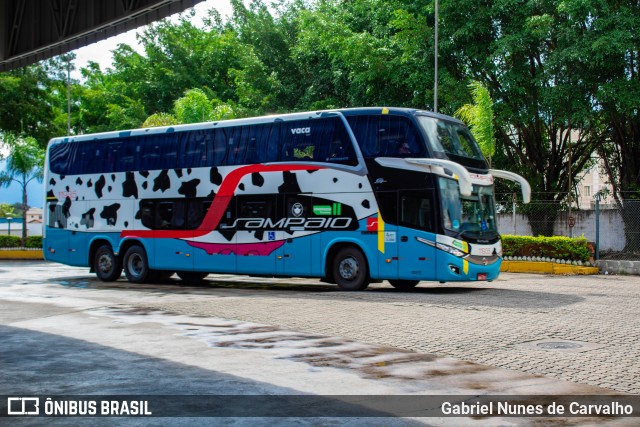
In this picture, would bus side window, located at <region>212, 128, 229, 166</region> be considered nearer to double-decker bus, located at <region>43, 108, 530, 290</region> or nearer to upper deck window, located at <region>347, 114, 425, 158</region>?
double-decker bus, located at <region>43, 108, 530, 290</region>

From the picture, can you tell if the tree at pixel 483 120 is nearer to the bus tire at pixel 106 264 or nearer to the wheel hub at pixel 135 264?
the wheel hub at pixel 135 264

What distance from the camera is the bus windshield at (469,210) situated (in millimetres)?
17766

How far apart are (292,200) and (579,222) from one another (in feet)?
49.4

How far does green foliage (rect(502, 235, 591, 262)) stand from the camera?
85.1ft

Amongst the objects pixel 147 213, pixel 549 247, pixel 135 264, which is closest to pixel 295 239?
pixel 147 213

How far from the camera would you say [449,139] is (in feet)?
60.5

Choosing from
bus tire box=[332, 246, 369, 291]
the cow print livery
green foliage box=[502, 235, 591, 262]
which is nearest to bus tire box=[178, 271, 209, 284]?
the cow print livery

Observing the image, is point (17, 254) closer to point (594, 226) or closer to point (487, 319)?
point (594, 226)

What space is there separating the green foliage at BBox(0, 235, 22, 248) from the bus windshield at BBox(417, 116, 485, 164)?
1072 inches

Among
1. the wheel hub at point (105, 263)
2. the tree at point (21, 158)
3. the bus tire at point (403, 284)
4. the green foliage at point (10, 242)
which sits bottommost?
the bus tire at point (403, 284)

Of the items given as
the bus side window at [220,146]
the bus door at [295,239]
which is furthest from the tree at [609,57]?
the bus side window at [220,146]

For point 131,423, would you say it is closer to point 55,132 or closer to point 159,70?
point 55,132

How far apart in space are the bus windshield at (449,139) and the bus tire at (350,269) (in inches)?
121

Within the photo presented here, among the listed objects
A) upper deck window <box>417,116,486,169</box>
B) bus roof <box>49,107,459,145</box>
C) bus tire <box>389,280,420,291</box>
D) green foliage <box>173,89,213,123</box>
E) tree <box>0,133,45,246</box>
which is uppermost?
green foliage <box>173,89,213,123</box>
